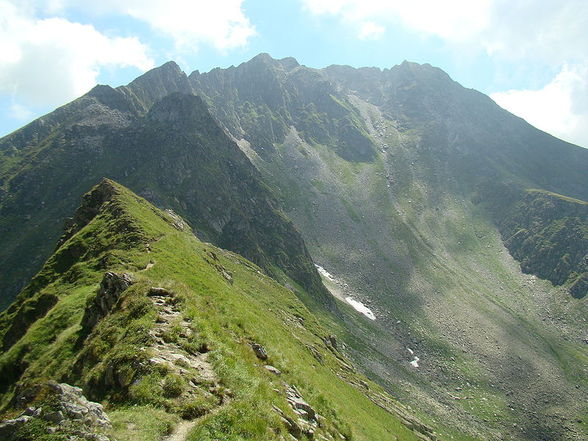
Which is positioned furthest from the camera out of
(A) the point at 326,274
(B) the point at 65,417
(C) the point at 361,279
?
(C) the point at 361,279

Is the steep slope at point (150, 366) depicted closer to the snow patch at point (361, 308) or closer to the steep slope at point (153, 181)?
the steep slope at point (153, 181)

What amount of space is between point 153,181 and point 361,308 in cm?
8954

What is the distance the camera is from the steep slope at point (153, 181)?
131 m

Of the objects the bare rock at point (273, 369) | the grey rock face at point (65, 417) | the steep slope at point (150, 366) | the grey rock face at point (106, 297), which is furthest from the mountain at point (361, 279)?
the grey rock face at point (65, 417)

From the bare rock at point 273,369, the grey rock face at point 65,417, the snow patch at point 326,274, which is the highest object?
the grey rock face at point 65,417

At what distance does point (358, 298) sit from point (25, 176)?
470ft

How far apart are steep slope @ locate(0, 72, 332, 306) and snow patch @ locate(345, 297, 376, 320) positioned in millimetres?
19164

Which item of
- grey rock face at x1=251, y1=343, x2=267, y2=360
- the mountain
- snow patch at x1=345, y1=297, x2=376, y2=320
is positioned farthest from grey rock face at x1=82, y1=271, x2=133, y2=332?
snow patch at x1=345, y1=297, x2=376, y2=320

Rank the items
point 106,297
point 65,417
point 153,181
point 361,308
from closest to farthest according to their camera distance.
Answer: point 65,417
point 106,297
point 153,181
point 361,308

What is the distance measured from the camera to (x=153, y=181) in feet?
464

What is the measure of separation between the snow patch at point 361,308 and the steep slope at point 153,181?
19164 mm

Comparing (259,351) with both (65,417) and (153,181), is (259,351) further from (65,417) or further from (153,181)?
(153,181)

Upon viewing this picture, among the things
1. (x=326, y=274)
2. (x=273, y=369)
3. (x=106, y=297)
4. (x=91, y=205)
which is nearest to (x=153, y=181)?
(x=326, y=274)

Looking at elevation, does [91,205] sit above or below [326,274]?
above
